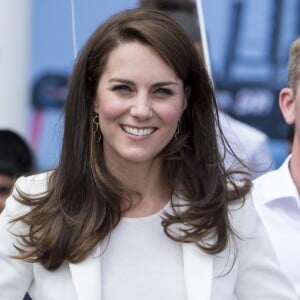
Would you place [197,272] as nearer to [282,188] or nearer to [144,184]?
[144,184]

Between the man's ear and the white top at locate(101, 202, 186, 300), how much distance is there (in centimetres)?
86

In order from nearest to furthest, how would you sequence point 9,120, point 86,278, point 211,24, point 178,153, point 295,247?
point 86,278 < point 178,153 < point 295,247 < point 9,120 < point 211,24

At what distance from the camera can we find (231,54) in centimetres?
719

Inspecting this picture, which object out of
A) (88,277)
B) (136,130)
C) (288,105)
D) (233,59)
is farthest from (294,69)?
(233,59)

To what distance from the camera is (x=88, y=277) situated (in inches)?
133

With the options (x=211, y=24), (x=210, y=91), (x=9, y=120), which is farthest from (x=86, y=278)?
(x=211, y=24)

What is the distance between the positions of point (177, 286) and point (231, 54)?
388 centimetres

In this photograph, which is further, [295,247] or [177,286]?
[295,247]

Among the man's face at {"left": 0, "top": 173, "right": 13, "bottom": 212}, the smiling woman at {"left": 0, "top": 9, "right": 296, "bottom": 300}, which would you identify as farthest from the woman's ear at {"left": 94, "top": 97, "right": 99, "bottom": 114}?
the man's face at {"left": 0, "top": 173, "right": 13, "bottom": 212}

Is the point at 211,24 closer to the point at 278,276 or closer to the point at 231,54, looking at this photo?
the point at 231,54

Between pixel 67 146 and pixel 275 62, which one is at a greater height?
pixel 67 146

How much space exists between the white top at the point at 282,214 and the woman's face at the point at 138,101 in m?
0.76

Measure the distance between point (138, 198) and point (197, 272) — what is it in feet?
0.94

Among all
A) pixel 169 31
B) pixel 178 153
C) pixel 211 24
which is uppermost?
pixel 169 31
